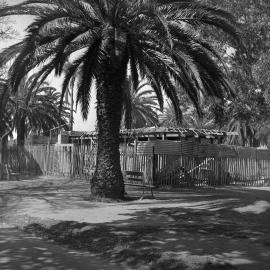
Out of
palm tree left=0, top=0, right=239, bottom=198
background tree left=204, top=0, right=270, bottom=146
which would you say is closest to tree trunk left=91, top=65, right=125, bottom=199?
palm tree left=0, top=0, right=239, bottom=198

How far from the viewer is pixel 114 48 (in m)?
13.6

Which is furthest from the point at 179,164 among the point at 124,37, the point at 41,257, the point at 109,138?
the point at 41,257

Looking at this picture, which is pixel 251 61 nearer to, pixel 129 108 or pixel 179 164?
pixel 129 108

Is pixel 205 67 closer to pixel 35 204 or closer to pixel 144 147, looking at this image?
pixel 35 204

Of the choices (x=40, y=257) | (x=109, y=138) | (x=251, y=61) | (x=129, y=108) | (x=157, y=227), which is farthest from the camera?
(x=129, y=108)

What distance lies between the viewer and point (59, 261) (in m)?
7.46

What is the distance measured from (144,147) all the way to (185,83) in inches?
270

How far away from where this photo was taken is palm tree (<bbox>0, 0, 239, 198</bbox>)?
43.9ft

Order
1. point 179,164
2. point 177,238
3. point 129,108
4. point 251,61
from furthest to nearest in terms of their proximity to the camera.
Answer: point 179,164
point 129,108
point 251,61
point 177,238

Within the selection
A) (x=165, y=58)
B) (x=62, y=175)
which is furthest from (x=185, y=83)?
(x=62, y=175)

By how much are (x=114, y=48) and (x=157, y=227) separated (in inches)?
226

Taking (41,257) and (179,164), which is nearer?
(41,257)

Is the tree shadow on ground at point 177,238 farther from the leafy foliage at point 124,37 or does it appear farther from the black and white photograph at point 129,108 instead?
the leafy foliage at point 124,37

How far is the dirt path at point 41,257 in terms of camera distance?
711 cm
